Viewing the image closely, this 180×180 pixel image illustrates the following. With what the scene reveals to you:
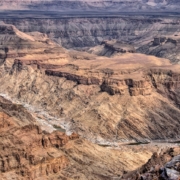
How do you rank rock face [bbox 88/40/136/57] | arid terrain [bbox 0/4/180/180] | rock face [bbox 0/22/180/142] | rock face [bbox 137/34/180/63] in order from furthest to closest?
rock face [bbox 137/34/180/63] < rock face [bbox 88/40/136/57] < rock face [bbox 0/22/180/142] < arid terrain [bbox 0/4/180/180]

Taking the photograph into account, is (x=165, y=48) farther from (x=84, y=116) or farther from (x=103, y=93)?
(x=84, y=116)

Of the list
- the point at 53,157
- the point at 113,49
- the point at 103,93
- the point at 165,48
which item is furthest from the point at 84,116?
the point at 165,48

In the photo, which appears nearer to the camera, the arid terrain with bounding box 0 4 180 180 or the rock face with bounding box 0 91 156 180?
the rock face with bounding box 0 91 156 180

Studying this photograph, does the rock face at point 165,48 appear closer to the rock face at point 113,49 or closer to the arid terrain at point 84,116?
the rock face at point 113,49

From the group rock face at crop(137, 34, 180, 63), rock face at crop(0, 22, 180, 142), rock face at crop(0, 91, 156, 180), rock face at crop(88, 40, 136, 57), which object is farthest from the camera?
rock face at crop(137, 34, 180, 63)

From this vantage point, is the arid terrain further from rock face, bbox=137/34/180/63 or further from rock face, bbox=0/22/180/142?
rock face, bbox=137/34/180/63

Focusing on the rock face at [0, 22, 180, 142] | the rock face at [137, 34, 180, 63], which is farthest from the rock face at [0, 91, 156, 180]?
the rock face at [137, 34, 180, 63]

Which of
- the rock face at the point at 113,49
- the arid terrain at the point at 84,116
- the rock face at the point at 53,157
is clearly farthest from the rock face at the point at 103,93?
the rock face at the point at 113,49

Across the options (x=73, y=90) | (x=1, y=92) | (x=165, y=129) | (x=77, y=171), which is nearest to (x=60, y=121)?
(x=73, y=90)
